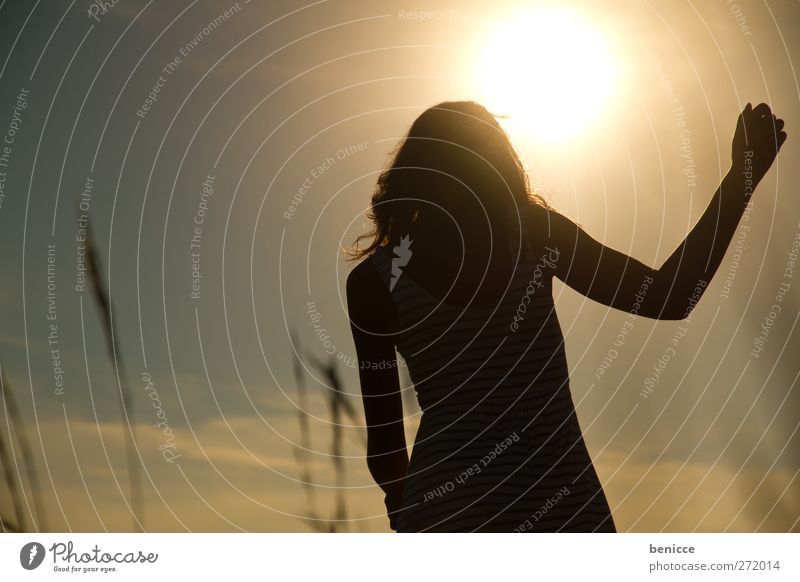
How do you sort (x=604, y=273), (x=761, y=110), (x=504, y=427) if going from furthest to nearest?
(x=761, y=110)
(x=604, y=273)
(x=504, y=427)

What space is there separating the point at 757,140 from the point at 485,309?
114cm

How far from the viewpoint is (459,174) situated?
2645 mm

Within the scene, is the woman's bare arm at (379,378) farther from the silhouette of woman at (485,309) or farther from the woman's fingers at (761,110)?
the woman's fingers at (761,110)

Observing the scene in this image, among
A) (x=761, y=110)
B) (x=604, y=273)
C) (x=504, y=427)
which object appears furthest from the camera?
(x=761, y=110)

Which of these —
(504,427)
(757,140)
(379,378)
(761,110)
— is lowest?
(504,427)

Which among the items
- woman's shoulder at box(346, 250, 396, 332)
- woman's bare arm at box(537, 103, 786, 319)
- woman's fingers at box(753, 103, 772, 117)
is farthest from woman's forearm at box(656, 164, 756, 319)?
woman's shoulder at box(346, 250, 396, 332)

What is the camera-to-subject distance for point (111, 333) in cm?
336

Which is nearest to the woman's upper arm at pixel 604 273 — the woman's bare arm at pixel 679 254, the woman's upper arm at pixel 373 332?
the woman's bare arm at pixel 679 254

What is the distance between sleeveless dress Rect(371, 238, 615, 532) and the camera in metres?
A: 2.38

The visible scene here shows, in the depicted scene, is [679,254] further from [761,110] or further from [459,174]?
[459,174]

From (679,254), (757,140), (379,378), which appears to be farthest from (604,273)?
(379,378)
